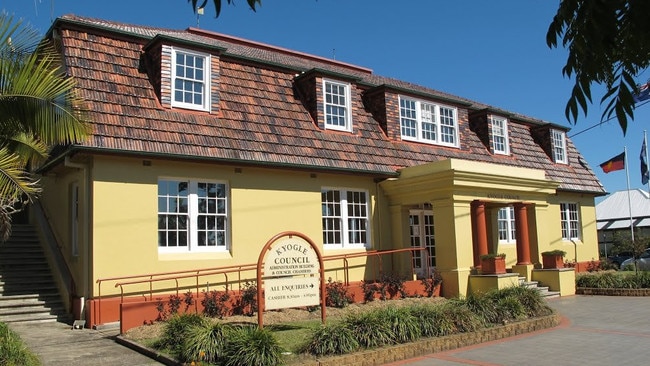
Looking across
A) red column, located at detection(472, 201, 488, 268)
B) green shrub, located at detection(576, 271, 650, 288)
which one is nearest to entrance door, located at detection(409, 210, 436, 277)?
red column, located at detection(472, 201, 488, 268)

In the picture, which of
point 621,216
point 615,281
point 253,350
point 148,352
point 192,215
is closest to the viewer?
point 253,350

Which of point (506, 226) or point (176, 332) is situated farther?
point (506, 226)

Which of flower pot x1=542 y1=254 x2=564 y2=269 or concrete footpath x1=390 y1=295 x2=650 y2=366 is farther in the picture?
flower pot x1=542 y1=254 x2=564 y2=269

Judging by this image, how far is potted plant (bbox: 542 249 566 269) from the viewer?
1923cm

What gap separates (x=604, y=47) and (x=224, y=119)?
13.4 meters

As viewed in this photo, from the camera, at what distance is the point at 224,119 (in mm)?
15453

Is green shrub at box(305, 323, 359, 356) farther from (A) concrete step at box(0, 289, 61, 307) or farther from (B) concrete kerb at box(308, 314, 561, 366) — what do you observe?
(A) concrete step at box(0, 289, 61, 307)

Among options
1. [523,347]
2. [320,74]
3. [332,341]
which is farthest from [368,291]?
[320,74]

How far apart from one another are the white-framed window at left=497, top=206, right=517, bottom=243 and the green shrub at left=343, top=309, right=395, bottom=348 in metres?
13.9

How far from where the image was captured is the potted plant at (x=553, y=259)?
19234 millimetres

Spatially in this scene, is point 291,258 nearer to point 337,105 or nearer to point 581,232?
point 337,105

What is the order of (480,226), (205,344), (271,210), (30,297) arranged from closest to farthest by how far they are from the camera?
1. (205,344)
2. (30,297)
3. (271,210)
4. (480,226)

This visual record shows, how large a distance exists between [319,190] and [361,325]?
740cm

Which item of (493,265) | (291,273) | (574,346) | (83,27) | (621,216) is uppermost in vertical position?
(83,27)
